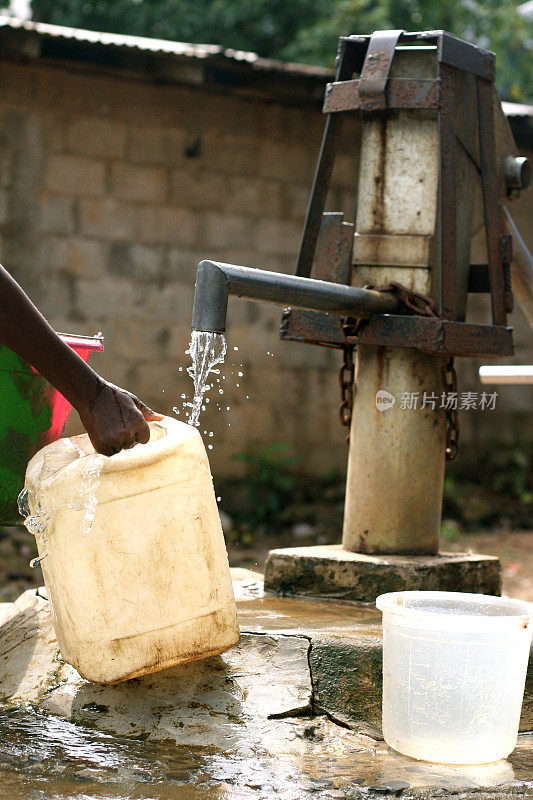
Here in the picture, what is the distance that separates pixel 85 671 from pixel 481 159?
2.21m

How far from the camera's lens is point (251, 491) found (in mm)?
7348

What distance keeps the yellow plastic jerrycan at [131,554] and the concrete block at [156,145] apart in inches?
179

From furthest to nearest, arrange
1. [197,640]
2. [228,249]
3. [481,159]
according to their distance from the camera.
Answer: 1. [228,249]
2. [481,159]
3. [197,640]

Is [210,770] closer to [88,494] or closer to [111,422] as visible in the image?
[88,494]

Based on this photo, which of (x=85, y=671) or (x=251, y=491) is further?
(x=251, y=491)

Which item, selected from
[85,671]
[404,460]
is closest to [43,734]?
[85,671]

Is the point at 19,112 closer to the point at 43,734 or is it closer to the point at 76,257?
the point at 76,257

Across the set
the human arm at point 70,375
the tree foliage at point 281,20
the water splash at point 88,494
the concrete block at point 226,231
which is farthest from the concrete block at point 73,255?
the tree foliage at point 281,20

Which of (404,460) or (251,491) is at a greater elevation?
(404,460)

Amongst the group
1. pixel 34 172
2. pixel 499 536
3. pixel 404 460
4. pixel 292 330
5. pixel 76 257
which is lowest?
pixel 499 536

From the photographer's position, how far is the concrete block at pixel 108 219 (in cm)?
682

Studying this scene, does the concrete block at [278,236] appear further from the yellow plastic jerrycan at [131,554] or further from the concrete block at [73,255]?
the yellow plastic jerrycan at [131,554]

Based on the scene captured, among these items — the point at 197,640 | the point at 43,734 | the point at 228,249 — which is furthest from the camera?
the point at 228,249

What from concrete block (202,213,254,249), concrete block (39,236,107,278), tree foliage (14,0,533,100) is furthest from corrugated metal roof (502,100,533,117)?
tree foliage (14,0,533,100)
